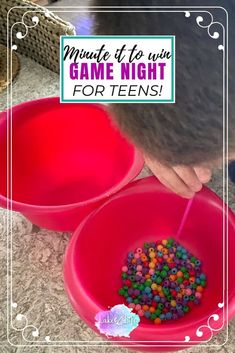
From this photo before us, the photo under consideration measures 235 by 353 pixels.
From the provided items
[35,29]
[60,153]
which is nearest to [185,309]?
[60,153]

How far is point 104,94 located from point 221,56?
0.61 feet

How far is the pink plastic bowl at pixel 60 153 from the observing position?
Result: 2.87ft

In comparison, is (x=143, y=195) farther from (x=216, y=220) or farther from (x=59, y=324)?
(x=59, y=324)

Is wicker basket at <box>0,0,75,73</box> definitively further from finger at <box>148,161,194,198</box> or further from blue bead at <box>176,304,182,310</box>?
blue bead at <box>176,304,182,310</box>

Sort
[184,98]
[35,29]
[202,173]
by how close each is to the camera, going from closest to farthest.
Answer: [184,98] → [202,173] → [35,29]

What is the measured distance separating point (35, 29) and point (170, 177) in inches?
18.3

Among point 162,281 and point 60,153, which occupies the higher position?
point 60,153

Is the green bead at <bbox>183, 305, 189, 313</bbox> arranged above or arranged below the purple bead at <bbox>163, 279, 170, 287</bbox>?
below

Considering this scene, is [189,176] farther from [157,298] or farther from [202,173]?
[157,298]

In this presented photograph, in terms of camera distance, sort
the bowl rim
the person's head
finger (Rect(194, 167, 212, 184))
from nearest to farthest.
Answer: the person's head
finger (Rect(194, 167, 212, 184))
the bowl rim

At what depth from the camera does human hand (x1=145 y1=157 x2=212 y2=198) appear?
22.3 inches

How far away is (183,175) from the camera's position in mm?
601

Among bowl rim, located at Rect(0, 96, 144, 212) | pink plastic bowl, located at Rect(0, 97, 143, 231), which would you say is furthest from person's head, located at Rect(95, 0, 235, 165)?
pink plastic bowl, located at Rect(0, 97, 143, 231)

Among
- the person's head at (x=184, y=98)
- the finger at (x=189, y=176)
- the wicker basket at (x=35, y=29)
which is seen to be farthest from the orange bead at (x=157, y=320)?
the wicker basket at (x=35, y=29)
